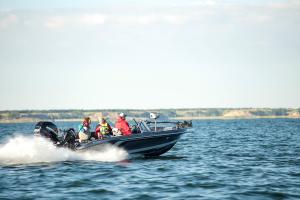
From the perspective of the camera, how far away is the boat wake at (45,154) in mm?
23031

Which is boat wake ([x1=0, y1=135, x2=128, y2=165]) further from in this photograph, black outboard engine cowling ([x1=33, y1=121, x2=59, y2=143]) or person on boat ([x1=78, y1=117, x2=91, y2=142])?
person on boat ([x1=78, y1=117, x2=91, y2=142])

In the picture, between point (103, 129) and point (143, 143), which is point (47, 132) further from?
point (143, 143)

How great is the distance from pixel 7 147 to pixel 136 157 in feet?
18.5

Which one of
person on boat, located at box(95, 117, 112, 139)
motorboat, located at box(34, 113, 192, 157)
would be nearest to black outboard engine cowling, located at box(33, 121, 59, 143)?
motorboat, located at box(34, 113, 192, 157)

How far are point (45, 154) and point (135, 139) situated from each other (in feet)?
12.7

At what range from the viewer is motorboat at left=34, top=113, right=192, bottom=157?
76.2 ft

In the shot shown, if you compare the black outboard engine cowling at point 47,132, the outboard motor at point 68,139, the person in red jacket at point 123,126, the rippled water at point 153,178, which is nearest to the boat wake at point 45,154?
the rippled water at point 153,178

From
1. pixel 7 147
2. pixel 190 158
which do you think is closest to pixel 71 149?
pixel 7 147

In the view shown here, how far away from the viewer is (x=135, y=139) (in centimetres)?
2389

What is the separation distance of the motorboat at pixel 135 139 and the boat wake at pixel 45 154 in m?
0.26

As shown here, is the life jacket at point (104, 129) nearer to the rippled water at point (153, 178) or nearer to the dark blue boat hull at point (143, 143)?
the dark blue boat hull at point (143, 143)

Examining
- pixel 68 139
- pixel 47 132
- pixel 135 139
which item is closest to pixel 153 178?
pixel 135 139

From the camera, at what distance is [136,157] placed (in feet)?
80.4

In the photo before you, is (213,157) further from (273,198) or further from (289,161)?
(273,198)
